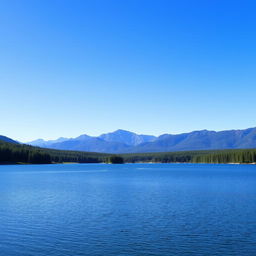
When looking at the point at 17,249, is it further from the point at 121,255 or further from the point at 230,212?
the point at 230,212

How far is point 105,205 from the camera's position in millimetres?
52844

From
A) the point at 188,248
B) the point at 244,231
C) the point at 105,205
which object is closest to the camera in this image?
the point at 188,248

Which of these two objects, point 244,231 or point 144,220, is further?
point 144,220

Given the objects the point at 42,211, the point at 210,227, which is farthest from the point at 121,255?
the point at 42,211

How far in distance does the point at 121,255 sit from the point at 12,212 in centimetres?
2539

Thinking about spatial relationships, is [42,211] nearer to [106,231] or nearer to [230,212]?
[106,231]

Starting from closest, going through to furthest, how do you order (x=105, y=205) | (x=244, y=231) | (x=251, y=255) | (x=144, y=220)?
(x=251, y=255) < (x=244, y=231) < (x=144, y=220) < (x=105, y=205)

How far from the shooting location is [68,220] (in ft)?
134

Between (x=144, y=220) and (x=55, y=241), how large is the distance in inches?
503

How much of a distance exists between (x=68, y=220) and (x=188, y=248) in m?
17.4

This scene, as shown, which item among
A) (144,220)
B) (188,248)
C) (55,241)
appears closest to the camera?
(188,248)

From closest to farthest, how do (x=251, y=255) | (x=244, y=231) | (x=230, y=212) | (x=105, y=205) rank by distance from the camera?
(x=251, y=255)
(x=244, y=231)
(x=230, y=212)
(x=105, y=205)

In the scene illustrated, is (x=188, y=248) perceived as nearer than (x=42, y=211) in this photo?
Yes

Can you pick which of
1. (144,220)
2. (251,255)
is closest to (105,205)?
(144,220)
